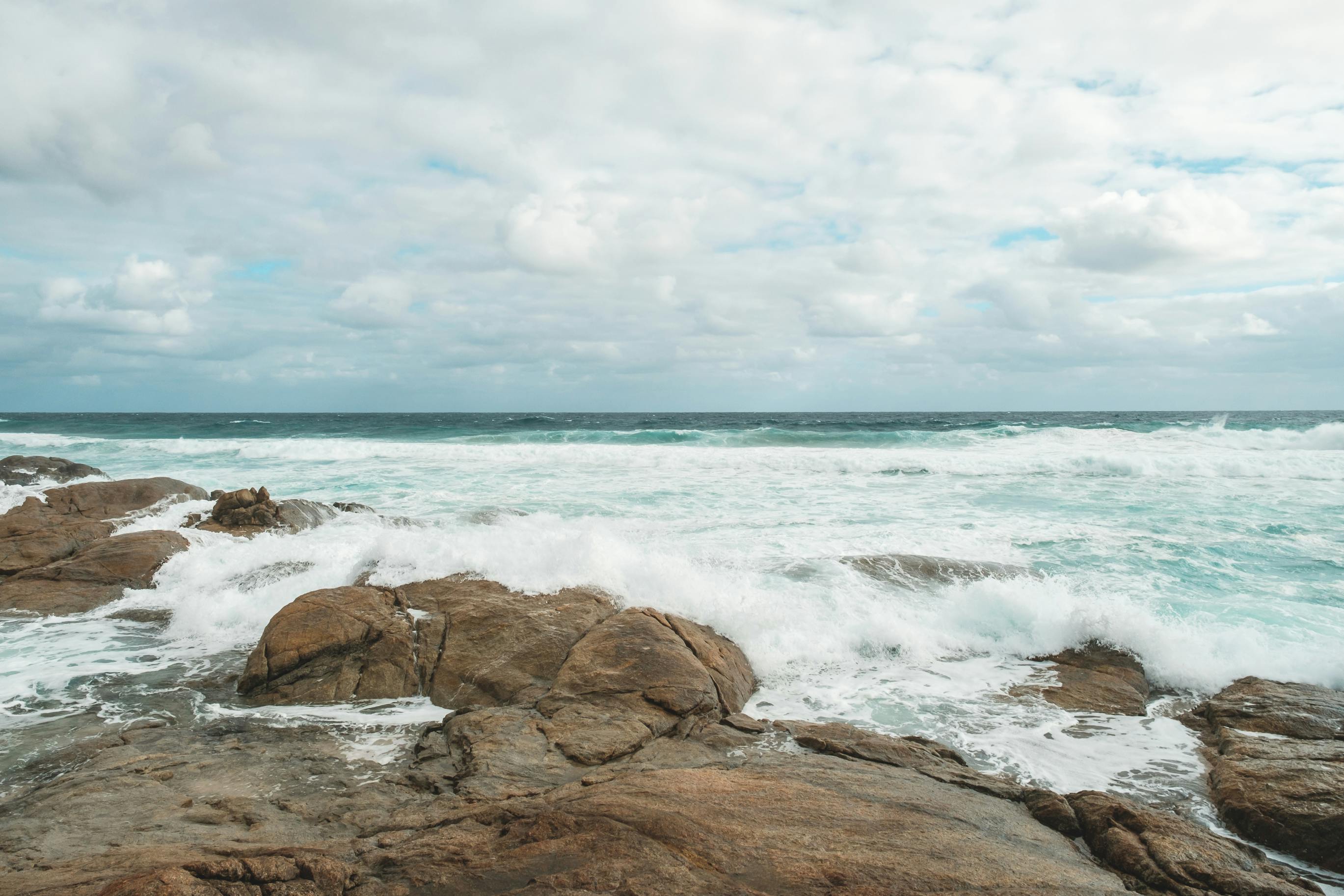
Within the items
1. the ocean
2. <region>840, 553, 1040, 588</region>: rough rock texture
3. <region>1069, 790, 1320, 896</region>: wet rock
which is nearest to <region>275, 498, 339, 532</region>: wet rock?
the ocean

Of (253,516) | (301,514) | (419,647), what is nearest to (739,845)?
(419,647)

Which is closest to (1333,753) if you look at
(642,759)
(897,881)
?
(897,881)

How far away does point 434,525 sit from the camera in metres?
12.5

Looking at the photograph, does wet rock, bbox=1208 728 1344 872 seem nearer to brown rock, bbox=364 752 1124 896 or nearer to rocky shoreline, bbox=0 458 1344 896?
rocky shoreline, bbox=0 458 1344 896

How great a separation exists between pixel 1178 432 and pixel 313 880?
157 ft

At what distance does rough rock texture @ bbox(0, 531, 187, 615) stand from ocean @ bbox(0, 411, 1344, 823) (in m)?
0.30

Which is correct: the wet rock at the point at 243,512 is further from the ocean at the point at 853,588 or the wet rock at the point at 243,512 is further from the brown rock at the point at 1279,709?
the brown rock at the point at 1279,709

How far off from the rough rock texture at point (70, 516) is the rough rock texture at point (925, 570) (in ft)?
36.6

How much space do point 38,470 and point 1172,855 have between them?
75.3 ft

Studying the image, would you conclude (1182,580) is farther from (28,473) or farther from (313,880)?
(28,473)

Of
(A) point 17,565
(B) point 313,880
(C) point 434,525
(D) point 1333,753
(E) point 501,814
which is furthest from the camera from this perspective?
(C) point 434,525

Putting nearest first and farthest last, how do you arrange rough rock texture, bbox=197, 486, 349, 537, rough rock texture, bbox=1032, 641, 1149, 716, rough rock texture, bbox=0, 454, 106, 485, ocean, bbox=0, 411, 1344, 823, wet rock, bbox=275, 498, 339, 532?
ocean, bbox=0, 411, 1344, 823 → rough rock texture, bbox=1032, 641, 1149, 716 → rough rock texture, bbox=197, 486, 349, 537 → wet rock, bbox=275, 498, 339, 532 → rough rock texture, bbox=0, 454, 106, 485

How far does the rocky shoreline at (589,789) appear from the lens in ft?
10.0

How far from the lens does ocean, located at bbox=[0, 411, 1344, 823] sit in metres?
5.82
